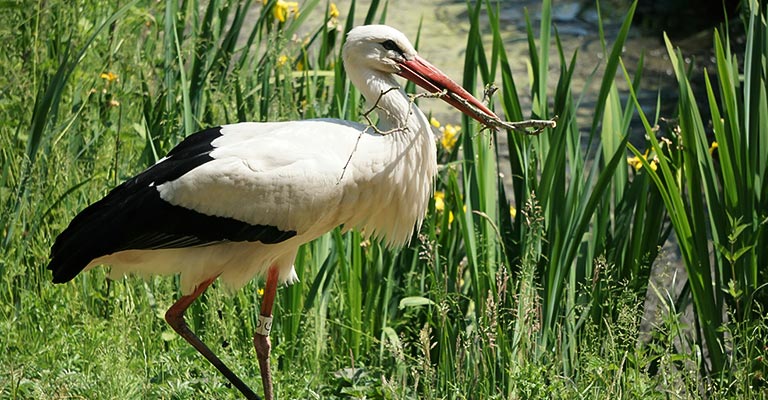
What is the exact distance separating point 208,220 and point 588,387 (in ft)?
3.94

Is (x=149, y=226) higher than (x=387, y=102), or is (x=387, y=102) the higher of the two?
(x=387, y=102)

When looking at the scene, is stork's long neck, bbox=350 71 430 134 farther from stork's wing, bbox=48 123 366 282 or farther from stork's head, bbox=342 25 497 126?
stork's wing, bbox=48 123 366 282

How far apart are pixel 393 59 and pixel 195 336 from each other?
3.60 ft

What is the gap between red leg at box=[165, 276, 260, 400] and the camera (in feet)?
11.3

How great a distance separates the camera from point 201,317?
388 centimetres

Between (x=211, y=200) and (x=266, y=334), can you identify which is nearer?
(x=211, y=200)

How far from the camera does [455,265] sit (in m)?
3.76

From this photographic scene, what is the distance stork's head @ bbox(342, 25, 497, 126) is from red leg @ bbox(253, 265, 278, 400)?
74 cm

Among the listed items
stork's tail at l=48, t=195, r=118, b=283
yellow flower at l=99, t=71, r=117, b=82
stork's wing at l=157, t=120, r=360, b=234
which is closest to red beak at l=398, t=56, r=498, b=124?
stork's wing at l=157, t=120, r=360, b=234

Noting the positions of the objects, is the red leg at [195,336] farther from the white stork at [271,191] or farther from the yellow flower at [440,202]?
the yellow flower at [440,202]

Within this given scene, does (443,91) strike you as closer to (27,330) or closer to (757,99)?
(757,99)

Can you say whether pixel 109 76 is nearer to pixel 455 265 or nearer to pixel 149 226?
pixel 149 226

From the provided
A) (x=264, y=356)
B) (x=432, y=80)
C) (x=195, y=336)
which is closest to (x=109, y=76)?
(x=195, y=336)

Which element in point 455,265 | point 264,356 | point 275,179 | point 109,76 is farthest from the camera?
point 109,76
